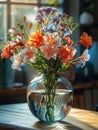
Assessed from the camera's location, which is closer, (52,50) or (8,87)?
(52,50)

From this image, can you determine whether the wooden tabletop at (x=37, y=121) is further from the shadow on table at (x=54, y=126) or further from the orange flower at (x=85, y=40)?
the orange flower at (x=85, y=40)

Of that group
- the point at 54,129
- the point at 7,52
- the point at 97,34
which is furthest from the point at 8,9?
the point at 54,129

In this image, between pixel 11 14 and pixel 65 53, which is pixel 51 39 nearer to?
pixel 65 53

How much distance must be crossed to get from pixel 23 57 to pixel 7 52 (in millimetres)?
117

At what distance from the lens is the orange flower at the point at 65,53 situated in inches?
75.2

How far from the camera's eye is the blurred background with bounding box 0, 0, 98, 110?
3365 mm

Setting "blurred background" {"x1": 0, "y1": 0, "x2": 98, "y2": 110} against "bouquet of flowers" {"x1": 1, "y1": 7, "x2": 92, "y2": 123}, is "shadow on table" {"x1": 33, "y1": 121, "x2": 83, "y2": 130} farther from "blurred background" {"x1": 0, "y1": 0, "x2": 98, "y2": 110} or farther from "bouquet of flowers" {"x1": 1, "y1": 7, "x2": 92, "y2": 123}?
"blurred background" {"x1": 0, "y1": 0, "x2": 98, "y2": 110}

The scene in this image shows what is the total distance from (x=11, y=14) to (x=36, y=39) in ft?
6.12

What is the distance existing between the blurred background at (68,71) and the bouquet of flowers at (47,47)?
1310 millimetres

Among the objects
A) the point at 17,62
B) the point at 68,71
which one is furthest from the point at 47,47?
the point at 68,71

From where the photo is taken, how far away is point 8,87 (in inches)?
132

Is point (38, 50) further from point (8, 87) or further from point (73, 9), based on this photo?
point (73, 9)

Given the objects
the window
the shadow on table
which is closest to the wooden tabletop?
the shadow on table

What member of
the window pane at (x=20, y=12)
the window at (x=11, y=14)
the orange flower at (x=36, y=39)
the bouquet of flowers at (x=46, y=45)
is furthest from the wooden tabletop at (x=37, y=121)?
the window pane at (x=20, y=12)
